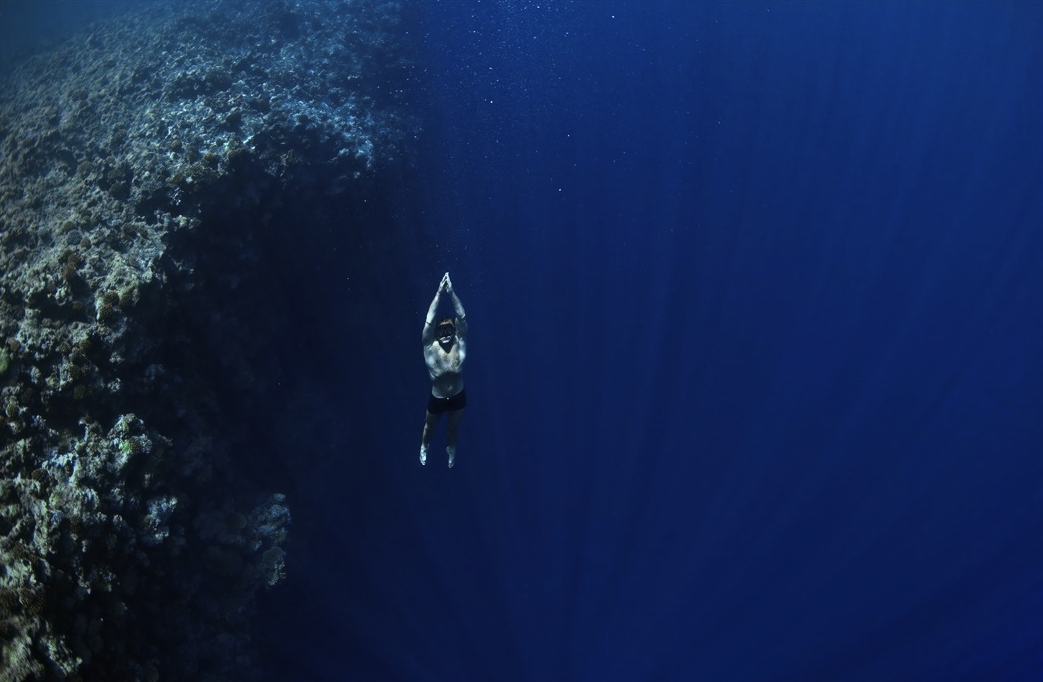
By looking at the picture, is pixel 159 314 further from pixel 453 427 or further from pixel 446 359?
pixel 453 427

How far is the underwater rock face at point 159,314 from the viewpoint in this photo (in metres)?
6.57

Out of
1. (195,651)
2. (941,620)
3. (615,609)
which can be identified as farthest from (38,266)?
(941,620)

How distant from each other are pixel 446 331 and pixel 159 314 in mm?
4905

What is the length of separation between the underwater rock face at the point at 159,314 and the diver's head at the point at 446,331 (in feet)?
14.7

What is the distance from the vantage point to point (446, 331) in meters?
8.41

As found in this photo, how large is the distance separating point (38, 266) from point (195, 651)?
6713mm

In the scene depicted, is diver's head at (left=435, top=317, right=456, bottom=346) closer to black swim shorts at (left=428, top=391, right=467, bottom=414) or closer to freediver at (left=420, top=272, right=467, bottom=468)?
freediver at (left=420, top=272, right=467, bottom=468)

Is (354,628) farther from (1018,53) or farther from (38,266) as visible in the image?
(1018,53)

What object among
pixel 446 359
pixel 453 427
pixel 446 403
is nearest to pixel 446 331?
pixel 446 359

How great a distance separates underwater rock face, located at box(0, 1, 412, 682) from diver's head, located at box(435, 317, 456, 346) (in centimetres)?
447

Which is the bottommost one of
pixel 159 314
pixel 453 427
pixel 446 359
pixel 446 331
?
pixel 453 427

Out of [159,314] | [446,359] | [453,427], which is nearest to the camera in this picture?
[446,359]

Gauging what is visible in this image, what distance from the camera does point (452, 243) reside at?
15844 mm

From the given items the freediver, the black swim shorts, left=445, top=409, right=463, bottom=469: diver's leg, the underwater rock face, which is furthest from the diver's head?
the underwater rock face
